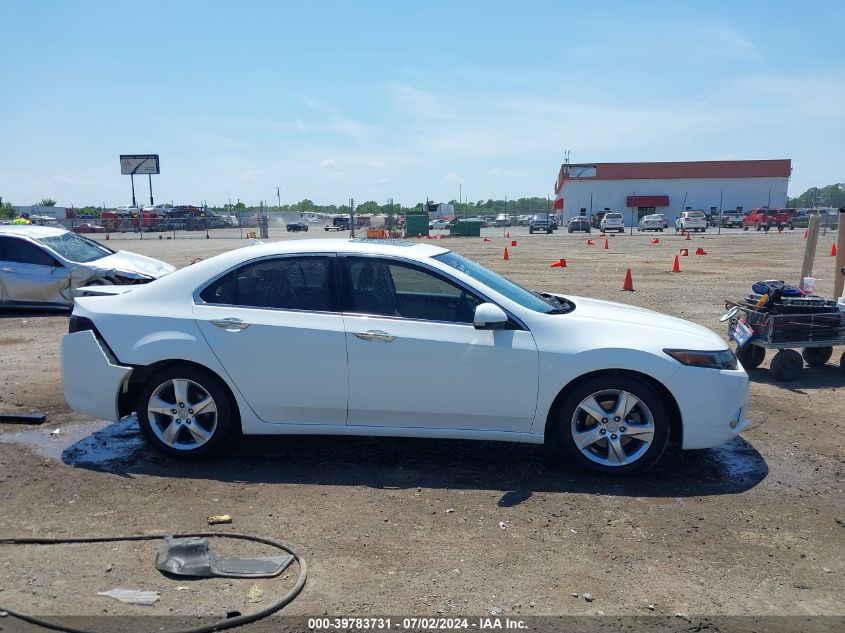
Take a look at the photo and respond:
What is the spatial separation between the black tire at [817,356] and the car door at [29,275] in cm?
1110

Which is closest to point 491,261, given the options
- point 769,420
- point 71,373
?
point 769,420

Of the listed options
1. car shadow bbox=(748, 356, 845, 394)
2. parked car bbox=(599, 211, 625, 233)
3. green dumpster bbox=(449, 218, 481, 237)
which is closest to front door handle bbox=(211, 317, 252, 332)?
car shadow bbox=(748, 356, 845, 394)

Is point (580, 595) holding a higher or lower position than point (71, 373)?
lower

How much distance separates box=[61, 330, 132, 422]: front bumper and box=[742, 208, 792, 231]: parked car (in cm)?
5519

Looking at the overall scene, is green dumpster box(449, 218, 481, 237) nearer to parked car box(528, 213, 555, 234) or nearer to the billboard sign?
parked car box(528, 213, 555, 234)

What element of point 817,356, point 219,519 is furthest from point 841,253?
point 219,519

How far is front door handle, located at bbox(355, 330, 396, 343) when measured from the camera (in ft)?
15.4

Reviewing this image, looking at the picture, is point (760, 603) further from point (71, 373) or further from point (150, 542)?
point (71, 373)

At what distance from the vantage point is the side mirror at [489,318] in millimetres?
4574

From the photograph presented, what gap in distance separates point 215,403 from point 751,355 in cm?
596

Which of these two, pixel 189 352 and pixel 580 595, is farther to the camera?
pixel 189 352

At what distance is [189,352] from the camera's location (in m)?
4.83

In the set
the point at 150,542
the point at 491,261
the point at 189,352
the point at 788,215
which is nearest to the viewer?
the point at 150,542

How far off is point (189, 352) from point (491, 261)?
19309 millimetres
